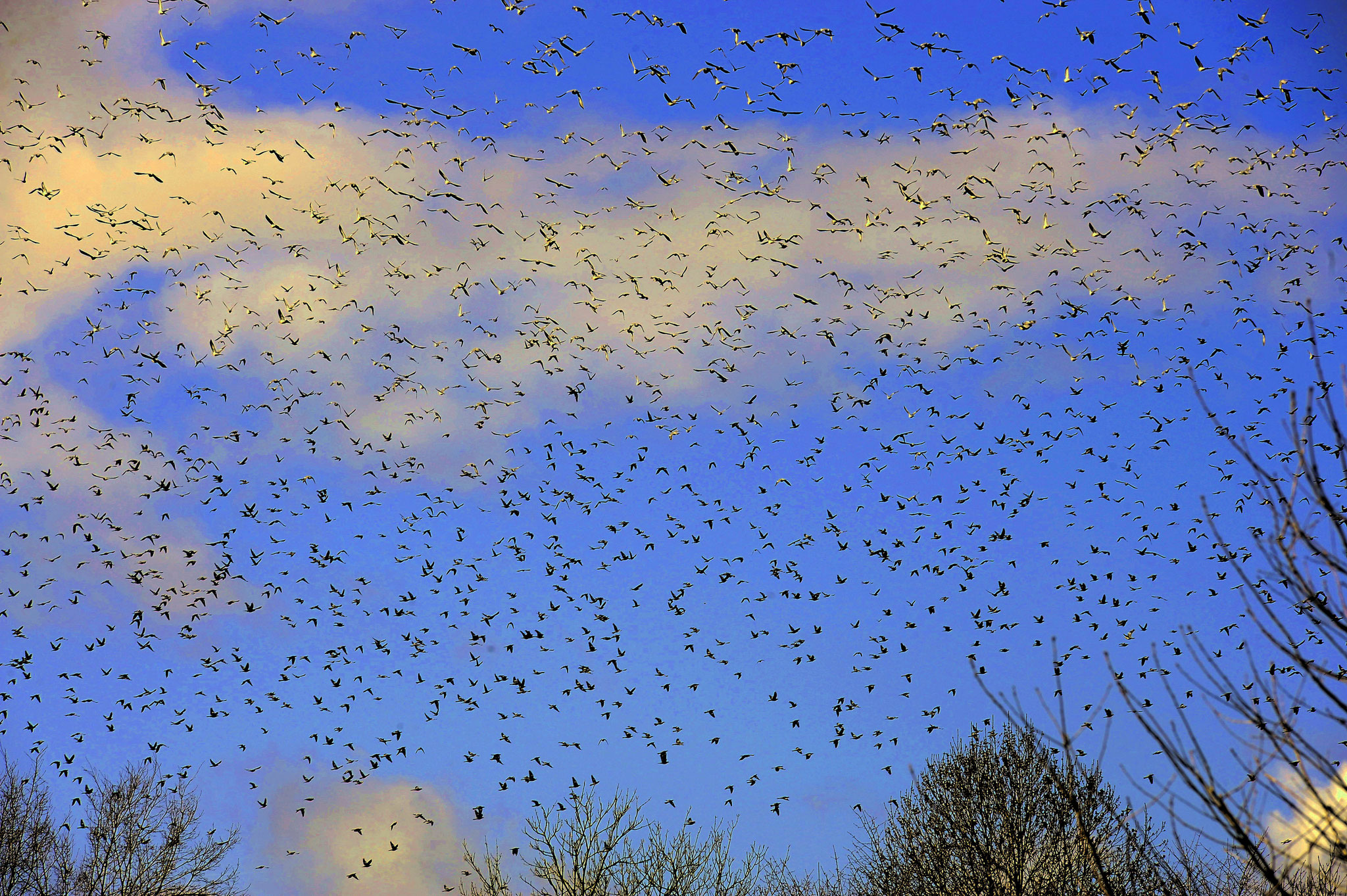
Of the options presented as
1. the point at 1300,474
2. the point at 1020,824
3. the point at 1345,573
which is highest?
the point at 1020,824

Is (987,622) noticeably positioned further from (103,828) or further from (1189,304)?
(103,828)

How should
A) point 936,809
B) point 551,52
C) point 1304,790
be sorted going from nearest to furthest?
point 1304,790 < point 551,52 < point 936,809

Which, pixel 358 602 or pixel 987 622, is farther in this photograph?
pixel 358 602

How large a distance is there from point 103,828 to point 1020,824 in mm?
26080

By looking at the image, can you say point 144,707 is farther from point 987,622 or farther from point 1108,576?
point 1108,576

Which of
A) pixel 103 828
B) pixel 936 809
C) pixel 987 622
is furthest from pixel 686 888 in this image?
pixel 103 828

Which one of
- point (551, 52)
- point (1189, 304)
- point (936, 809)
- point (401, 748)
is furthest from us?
point (936, 809)

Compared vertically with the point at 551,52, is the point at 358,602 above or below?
below

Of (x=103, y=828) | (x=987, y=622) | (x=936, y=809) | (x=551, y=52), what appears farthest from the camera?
(x=103, y=828)

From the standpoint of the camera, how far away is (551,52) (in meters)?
18.0

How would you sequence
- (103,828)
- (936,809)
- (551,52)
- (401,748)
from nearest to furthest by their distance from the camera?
(551,52) < (401,748) < (936,809) < (103,828)

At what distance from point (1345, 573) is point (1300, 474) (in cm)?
50

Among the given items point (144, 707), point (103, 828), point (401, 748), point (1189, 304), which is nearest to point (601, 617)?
point (401, 748)

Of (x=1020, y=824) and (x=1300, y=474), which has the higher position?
(x=1020, y=824)
